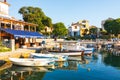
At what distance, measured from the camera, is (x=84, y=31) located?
128875 millimetres

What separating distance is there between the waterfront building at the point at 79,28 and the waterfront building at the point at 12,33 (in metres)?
64.6

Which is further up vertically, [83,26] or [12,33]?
[83,26]

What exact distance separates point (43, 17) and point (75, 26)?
45638 mm

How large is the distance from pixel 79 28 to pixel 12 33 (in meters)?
81.5

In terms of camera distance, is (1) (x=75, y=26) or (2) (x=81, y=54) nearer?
(2) (x=81, y=54)

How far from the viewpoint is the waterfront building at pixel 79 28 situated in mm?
128625

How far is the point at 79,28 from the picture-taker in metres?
129

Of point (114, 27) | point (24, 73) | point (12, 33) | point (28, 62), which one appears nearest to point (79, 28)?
point (114, 27)

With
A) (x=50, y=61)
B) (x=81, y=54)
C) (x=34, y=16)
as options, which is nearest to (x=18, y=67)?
(x=50, y=61)

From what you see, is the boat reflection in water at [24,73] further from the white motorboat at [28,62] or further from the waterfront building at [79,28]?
the waterfront building at [79,28]

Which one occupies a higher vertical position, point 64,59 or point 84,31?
point 84,31

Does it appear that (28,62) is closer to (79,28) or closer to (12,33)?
(12,33)

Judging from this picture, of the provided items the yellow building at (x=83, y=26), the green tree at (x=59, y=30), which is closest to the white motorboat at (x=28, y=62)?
the green tree at (x=59, y=30)

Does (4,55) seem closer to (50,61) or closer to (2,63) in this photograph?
(2,63)
